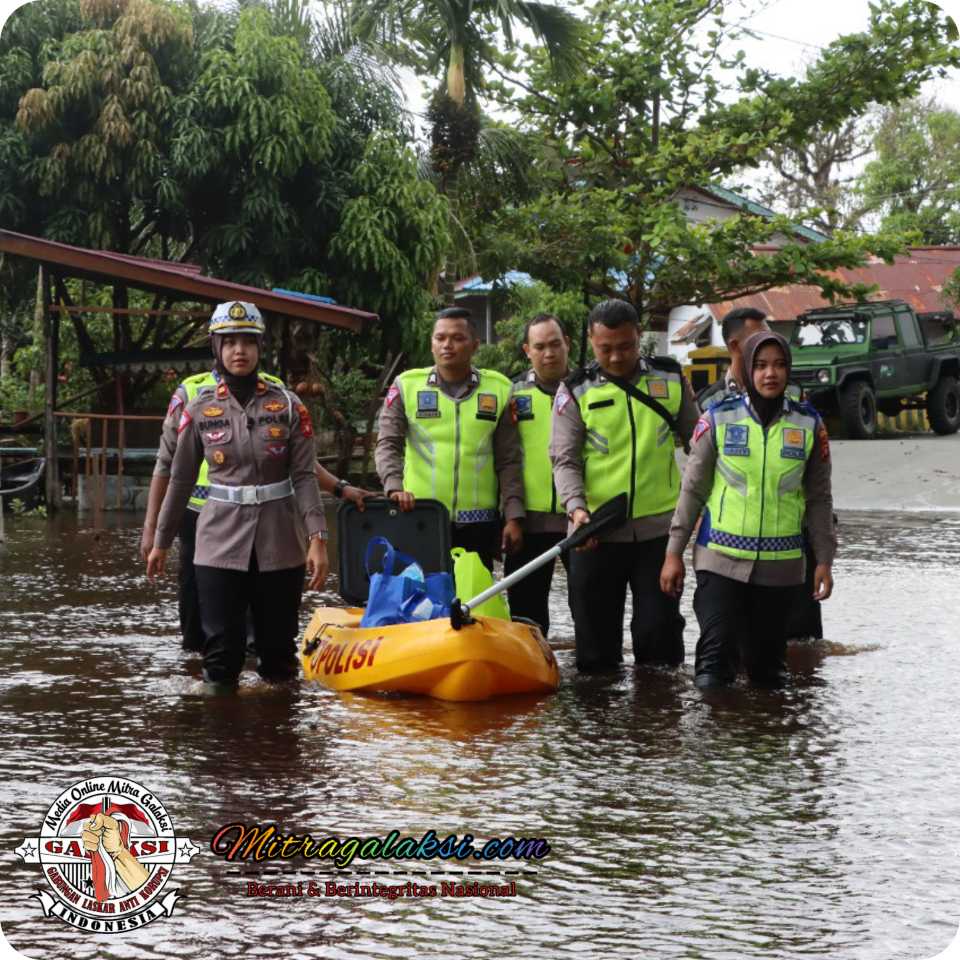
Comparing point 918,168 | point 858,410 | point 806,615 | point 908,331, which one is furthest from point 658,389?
point 918,168

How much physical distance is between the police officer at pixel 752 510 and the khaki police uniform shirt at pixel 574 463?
1.03ft

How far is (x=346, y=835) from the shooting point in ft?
17.2

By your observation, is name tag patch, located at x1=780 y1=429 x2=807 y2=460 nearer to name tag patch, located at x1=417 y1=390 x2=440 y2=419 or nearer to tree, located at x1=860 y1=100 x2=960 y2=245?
name tag patch, located at x1=417 y1=390 x2=440 y2=419

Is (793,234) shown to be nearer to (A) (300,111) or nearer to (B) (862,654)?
(A) (300,111)

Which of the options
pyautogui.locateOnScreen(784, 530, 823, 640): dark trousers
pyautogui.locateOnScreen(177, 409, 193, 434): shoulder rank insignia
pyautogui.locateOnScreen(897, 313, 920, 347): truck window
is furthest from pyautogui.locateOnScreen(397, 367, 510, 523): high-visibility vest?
pyautogui.locateOnScreen(897, 313, 920, 347): truck window

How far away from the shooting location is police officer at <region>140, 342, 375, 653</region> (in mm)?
8008

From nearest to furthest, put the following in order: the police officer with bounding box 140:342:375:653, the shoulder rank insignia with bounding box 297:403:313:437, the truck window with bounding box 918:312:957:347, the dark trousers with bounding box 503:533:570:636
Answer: the shoulder rank insignia with bounding box 297:403:313:437 < the police officer with bounding box 140:342:375:653 < the dark trousers with bounding box 503:533:570:636 < the truck window with bounding box 918:312:957:347

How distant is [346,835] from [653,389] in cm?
367

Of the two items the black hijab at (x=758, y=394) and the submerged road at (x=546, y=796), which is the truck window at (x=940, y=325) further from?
the black hijab at (x=758, y=394)

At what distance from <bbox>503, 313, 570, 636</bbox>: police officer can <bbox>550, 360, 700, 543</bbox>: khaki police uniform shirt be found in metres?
0.45

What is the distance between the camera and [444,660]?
741 cm

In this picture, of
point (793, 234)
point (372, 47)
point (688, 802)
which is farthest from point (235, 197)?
point (688, 802)

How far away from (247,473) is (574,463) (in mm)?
1608

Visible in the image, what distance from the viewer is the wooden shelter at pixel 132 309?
61.0 ft
